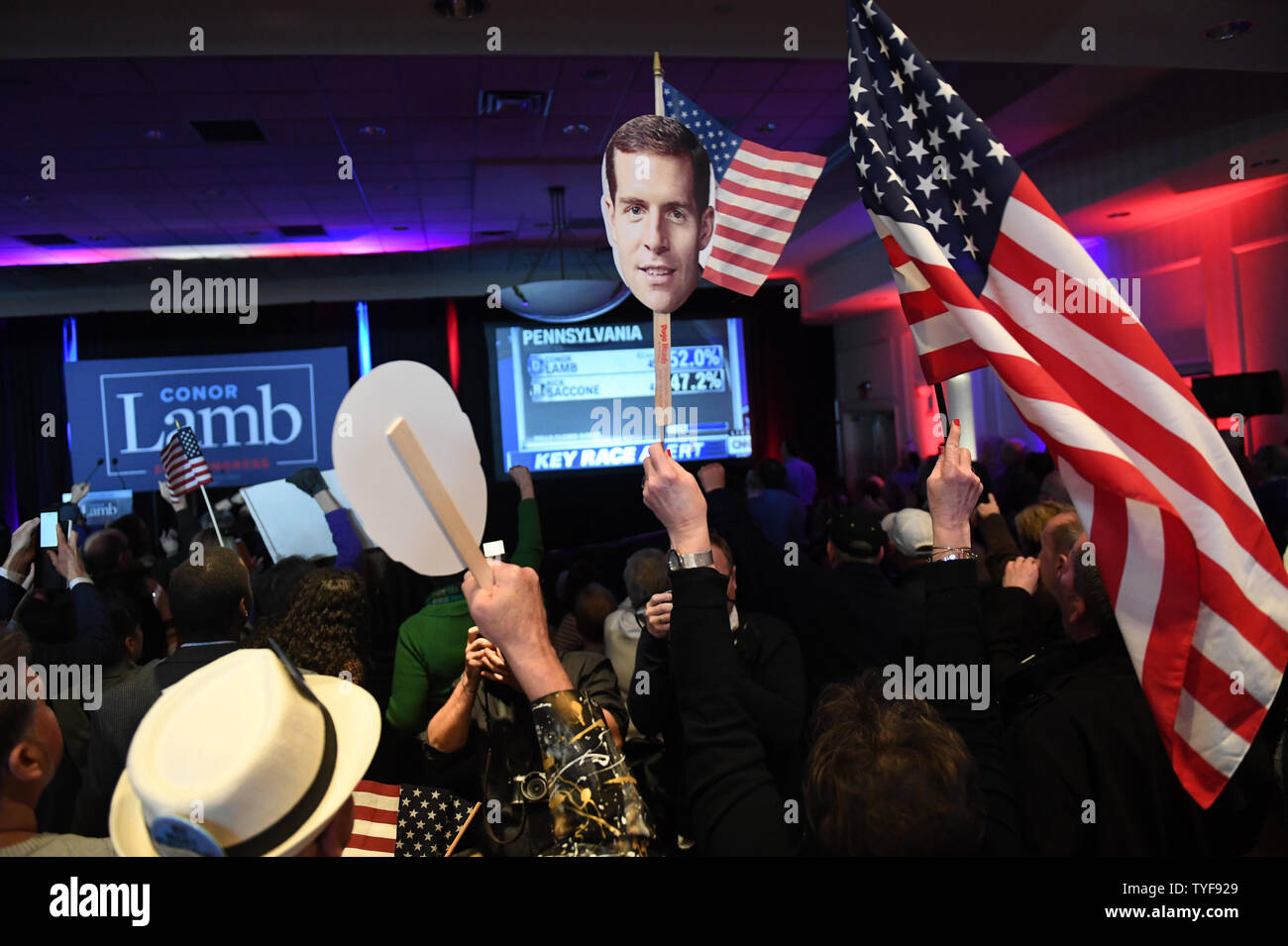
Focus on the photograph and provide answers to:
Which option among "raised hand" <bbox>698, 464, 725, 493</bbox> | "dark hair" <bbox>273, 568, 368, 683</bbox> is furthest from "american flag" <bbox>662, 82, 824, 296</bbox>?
"dark hair" <bbox>273, 568, 368, 683</bbox>

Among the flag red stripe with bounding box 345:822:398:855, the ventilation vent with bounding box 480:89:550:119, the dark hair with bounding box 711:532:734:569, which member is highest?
the ventilation vent with bounding box 480:89:550:119

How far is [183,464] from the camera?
4.66 m

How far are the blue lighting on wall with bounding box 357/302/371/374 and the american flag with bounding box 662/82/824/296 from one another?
30.6ft

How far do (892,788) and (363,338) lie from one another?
10708 mm

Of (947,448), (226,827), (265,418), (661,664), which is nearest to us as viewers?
(226,827)

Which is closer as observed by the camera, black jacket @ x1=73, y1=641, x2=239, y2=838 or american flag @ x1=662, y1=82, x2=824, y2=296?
black jacket @ x1=73, y1=641, x2=239, y2=838

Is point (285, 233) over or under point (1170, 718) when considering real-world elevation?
over

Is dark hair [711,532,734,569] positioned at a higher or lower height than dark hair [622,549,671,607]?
higher

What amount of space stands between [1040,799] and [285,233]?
9.09 m

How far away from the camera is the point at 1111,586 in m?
1.44

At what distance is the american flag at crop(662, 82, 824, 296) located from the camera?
2084mm

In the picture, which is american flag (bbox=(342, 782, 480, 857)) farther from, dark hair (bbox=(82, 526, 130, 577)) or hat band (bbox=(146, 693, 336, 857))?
dark hair (bbox=(82, 526, 130, 577))
